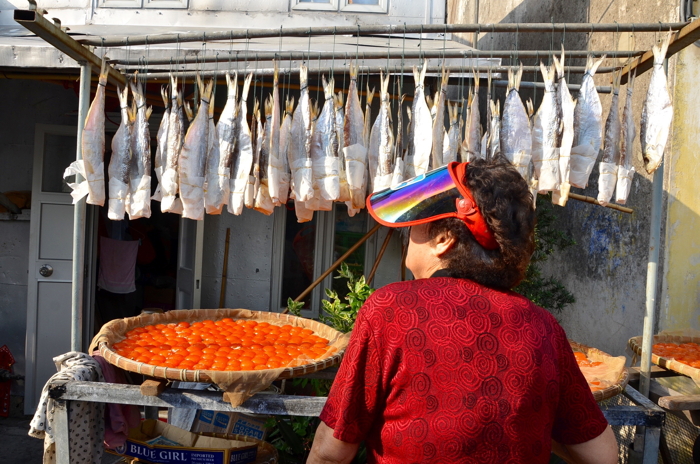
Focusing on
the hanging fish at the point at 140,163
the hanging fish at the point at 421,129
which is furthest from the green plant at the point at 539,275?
the hanging fish at the point at 140,163

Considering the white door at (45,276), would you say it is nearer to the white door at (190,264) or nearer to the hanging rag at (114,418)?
the white door at (190,264)

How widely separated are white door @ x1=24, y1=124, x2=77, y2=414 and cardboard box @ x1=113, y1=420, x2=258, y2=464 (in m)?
2.59

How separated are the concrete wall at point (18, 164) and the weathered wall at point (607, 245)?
5112 mm

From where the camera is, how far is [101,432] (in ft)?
9.50

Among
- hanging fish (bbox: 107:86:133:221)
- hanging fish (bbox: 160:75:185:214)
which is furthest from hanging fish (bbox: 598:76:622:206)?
hanging fish (bbox: 107:86:133:221)

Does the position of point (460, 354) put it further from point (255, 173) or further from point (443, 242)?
point (255, 173)

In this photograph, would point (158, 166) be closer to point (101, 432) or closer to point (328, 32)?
point (328, 32)

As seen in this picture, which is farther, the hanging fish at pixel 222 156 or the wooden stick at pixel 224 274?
the wooden stick at pixel 224 274

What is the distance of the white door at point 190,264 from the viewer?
5.51m

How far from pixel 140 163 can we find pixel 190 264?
106 inches

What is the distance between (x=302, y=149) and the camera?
311 cm

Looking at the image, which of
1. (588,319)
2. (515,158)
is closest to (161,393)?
(515,158)

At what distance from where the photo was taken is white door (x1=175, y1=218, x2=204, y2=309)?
18.1 ft

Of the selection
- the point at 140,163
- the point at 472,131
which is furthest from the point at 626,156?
the point at 140,163
